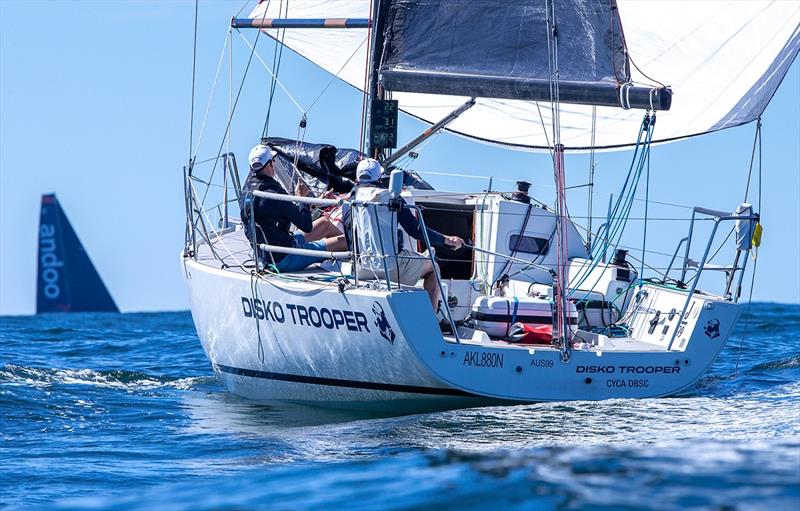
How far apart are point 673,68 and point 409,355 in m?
5.54

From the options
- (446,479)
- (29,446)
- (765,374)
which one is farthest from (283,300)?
(765,374)

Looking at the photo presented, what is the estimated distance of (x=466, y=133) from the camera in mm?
14531

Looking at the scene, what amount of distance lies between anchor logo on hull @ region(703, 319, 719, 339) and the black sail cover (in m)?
2.16

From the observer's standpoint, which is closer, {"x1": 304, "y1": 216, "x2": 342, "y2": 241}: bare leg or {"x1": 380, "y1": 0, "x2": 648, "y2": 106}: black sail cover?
{"x1": 380, "y1": 0, "x2": 648, "y2": 106}: black sail cover

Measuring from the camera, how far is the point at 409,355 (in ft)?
28.3

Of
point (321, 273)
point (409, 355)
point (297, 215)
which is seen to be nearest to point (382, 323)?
point (409, 355)

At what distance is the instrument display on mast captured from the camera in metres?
11.3

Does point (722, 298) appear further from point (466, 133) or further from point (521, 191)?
point (466, 133)

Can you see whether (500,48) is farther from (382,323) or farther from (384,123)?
(382,323)

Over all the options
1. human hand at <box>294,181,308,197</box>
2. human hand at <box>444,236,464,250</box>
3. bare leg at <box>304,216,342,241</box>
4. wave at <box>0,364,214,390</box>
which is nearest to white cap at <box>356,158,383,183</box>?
human hand at <box>444,236,464,250</box>

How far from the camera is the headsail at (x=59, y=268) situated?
42.4 metres

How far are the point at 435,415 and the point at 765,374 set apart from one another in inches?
177

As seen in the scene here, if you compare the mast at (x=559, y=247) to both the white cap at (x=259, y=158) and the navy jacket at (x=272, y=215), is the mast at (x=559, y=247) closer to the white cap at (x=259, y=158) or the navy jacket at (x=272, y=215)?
the navy jacket at (x=272, y=215)

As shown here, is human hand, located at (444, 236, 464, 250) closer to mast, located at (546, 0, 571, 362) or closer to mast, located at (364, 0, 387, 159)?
mast, located at (546, 0, 571, 362)
